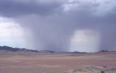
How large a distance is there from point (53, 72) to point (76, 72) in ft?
19.9

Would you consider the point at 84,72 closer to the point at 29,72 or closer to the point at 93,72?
the point at 93,72

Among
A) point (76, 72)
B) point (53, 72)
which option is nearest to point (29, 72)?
point (53, 72)

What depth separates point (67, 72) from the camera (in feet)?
262

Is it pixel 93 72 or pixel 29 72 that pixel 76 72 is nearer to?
pixel 93 72

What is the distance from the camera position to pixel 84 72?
Result: 3135 inches

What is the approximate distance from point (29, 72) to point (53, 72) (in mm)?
7070

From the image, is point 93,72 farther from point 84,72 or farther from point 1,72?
point 1,72

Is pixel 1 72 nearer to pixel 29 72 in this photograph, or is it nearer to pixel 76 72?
pixel 29 72

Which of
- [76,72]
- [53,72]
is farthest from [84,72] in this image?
[53,72]

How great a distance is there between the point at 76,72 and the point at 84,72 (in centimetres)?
218


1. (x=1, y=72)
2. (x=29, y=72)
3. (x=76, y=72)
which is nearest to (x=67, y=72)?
(x=76, y=72)

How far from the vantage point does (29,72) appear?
268 feet

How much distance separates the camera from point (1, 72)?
79.9 meters

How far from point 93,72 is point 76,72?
4.67m
